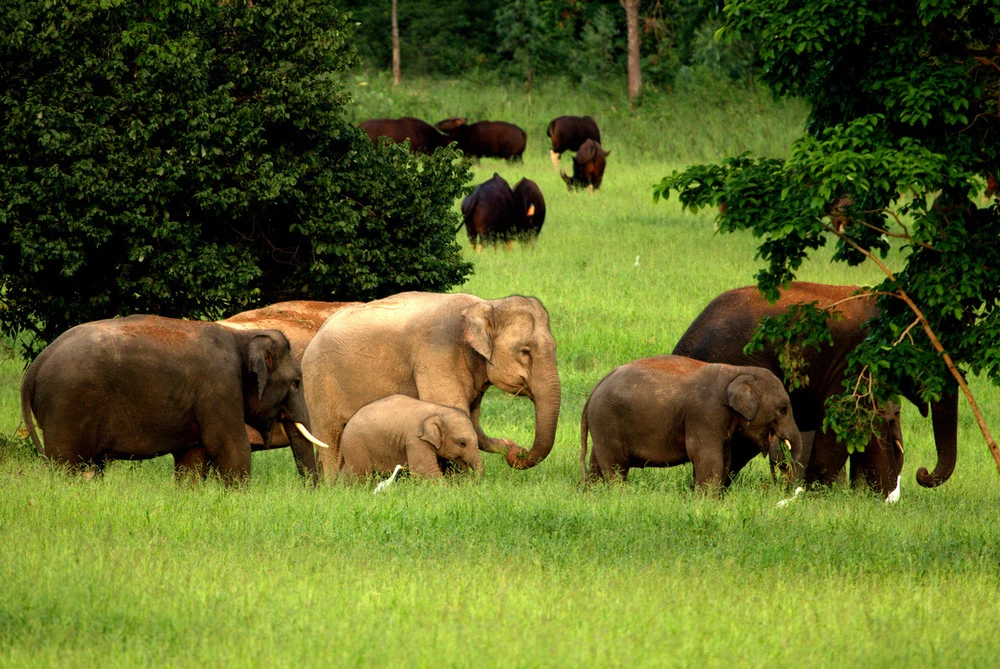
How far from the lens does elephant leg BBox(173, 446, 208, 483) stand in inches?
466

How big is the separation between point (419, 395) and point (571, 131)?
28807 mm

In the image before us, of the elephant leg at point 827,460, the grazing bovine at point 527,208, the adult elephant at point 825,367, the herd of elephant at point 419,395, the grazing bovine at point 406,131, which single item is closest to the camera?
the herd of elephant at point 419,395

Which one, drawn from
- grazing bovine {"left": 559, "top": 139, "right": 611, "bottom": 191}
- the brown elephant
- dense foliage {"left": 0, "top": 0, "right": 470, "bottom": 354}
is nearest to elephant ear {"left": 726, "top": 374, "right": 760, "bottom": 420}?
the brown elephant

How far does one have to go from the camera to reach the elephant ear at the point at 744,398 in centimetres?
1167

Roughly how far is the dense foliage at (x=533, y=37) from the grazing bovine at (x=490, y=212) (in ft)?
72.7

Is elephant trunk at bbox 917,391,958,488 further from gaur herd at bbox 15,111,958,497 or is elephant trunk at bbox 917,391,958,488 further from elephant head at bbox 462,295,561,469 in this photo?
elephant head at bbox 462,295,561,469

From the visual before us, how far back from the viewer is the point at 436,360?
42.8 feet

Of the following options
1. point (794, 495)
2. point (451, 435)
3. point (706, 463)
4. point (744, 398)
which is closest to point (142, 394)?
point (451, 435)

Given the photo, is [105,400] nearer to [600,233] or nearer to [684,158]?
[600,233]

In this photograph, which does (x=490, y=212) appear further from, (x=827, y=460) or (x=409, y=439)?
(x=409, y=439)

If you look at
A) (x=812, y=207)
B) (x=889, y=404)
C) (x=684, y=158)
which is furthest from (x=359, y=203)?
(x=684, y=158)

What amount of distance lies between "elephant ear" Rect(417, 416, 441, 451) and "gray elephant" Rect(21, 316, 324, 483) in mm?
1326

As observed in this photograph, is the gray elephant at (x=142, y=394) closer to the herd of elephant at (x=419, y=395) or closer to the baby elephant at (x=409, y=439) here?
the herd of elephant at (x=419, y=395)

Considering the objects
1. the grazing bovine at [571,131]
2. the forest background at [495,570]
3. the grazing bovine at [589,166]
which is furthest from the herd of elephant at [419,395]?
the grazing bovine at [571,131]
